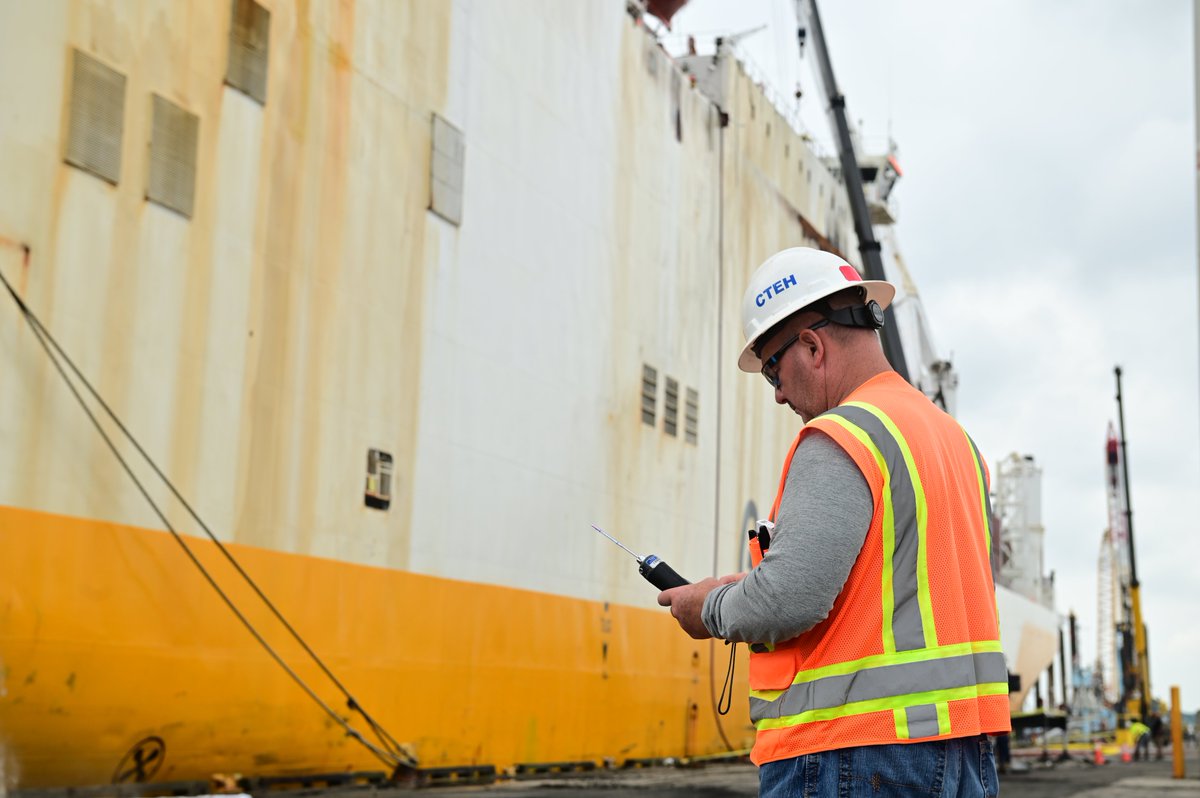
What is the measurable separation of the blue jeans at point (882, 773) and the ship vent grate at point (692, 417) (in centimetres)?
1383

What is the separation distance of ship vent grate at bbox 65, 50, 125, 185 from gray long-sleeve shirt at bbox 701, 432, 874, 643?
268 inches

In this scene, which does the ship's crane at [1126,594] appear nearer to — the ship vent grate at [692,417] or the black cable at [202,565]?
the ship vent grate at [692,417]

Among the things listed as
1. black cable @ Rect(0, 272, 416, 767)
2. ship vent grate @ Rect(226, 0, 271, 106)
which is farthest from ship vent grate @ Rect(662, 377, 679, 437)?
ship vent grate @ Rect(226, 0, 271, 106)

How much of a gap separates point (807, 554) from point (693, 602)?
1.03 feet

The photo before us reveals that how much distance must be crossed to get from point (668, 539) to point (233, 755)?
7719mm

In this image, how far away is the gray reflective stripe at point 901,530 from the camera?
2.39 metres

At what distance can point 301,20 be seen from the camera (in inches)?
394

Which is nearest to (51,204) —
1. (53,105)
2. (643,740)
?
(53,105)

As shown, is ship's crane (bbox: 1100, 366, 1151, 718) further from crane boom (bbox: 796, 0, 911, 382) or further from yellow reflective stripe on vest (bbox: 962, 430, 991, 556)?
yellow reflective stripe on vest (bbox: 962, 430, 991, 556)

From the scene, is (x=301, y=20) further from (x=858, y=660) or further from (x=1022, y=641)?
(x=1022, y=641)

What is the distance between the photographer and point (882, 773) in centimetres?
232

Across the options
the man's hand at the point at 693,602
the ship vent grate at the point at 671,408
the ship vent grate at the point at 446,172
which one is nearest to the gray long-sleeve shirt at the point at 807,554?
the man's hand at the point at 693,602

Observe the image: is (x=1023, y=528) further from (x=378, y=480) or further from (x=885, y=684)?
(x=885, y=684)

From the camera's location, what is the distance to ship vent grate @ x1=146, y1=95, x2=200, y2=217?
8570 mm
